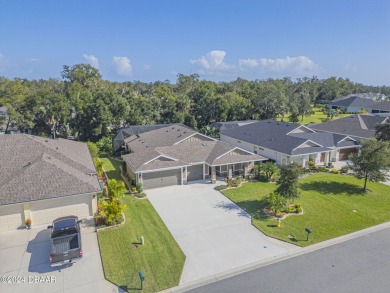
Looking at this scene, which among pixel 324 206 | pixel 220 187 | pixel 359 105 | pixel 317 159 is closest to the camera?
pixel 324 206

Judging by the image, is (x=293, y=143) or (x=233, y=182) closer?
(x=233, y=182)

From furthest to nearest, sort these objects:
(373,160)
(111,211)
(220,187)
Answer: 1. (220,187)
2. (373,160)
3. (111,211)

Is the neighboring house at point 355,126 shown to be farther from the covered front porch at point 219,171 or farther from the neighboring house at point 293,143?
the covered front porch at point 219,171

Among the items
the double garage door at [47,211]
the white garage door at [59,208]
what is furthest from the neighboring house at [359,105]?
the double garage door at [47,211]

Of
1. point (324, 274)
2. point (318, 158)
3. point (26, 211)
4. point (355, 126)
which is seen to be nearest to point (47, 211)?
point (26, 211)

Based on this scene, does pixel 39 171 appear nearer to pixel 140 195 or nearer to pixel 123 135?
pixel 140 195

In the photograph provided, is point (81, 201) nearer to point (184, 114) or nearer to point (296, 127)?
point (296, 127)

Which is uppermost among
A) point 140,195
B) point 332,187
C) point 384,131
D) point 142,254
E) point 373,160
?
point 384,131
